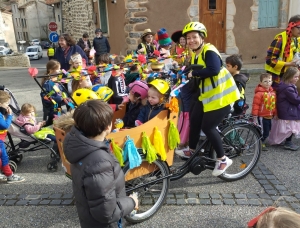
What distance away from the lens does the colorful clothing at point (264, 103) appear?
4.36 meters

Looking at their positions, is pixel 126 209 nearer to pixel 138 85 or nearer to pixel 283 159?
pixel 138 85

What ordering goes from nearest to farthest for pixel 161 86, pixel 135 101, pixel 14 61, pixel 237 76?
1. pixel 161 86
2. pixel 135 101
3. pixel 237 76
4. pixel 14 61

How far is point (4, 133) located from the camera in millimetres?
3740

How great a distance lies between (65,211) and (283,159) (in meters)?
2.93

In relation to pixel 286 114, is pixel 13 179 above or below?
below

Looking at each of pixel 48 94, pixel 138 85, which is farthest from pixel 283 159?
pixel 48 94

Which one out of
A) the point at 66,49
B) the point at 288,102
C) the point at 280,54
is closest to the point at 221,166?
the point at 288,102

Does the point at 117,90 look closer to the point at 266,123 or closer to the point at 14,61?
the point at 266,123

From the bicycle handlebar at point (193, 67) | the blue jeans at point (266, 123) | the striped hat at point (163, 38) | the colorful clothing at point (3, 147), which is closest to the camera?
the bicycle handlebar at point (193, 67)

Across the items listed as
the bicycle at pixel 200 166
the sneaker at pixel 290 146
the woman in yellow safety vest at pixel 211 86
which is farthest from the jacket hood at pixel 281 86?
the woman in yellow safety vest at pixel 211 86

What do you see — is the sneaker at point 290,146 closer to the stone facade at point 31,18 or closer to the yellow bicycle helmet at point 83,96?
the yellow bicycle helmet at point 83,96

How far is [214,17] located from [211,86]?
7685 millimetres

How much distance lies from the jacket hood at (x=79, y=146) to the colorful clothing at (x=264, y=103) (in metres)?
3.21

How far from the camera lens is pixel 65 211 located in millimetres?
3131
